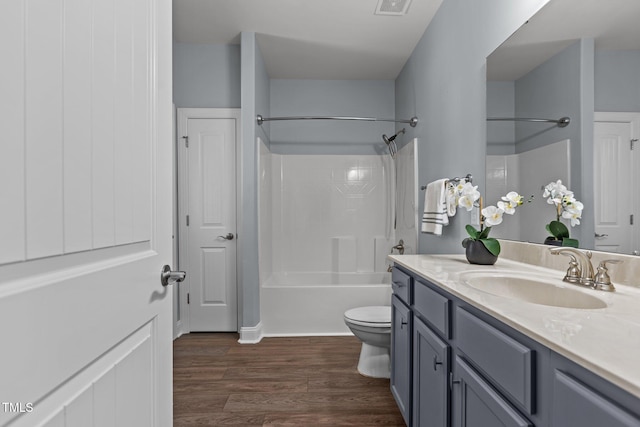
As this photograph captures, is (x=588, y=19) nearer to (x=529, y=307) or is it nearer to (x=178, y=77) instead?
(x=529, y=307)

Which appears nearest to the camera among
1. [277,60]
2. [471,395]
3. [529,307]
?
[529,307]

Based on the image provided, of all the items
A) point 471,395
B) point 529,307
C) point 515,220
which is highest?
point 515,220

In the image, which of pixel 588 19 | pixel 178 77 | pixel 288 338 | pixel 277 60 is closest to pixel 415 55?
pixel 277 60

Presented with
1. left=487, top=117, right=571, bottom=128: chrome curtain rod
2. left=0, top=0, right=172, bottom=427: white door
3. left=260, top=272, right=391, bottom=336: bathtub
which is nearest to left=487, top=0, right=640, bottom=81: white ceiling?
left=487, top=117, right=571, bottom=128: chrome curtain rod

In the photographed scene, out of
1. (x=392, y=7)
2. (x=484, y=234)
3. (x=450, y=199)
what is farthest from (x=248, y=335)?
(x=392, y=7)

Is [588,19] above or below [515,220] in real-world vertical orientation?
above

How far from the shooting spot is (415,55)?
10.2 ft

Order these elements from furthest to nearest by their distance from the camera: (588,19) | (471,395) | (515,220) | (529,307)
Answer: (515,220)
(588,19)
(471,395)
(529,307)

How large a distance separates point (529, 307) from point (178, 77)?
3318 millimetres

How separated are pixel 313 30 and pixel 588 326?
2.83 m

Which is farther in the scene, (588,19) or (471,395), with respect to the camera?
(588,19)

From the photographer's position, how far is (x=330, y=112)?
385cm

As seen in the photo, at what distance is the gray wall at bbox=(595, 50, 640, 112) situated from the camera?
3.65 ft

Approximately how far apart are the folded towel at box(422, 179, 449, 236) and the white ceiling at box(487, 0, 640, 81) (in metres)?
0.71
